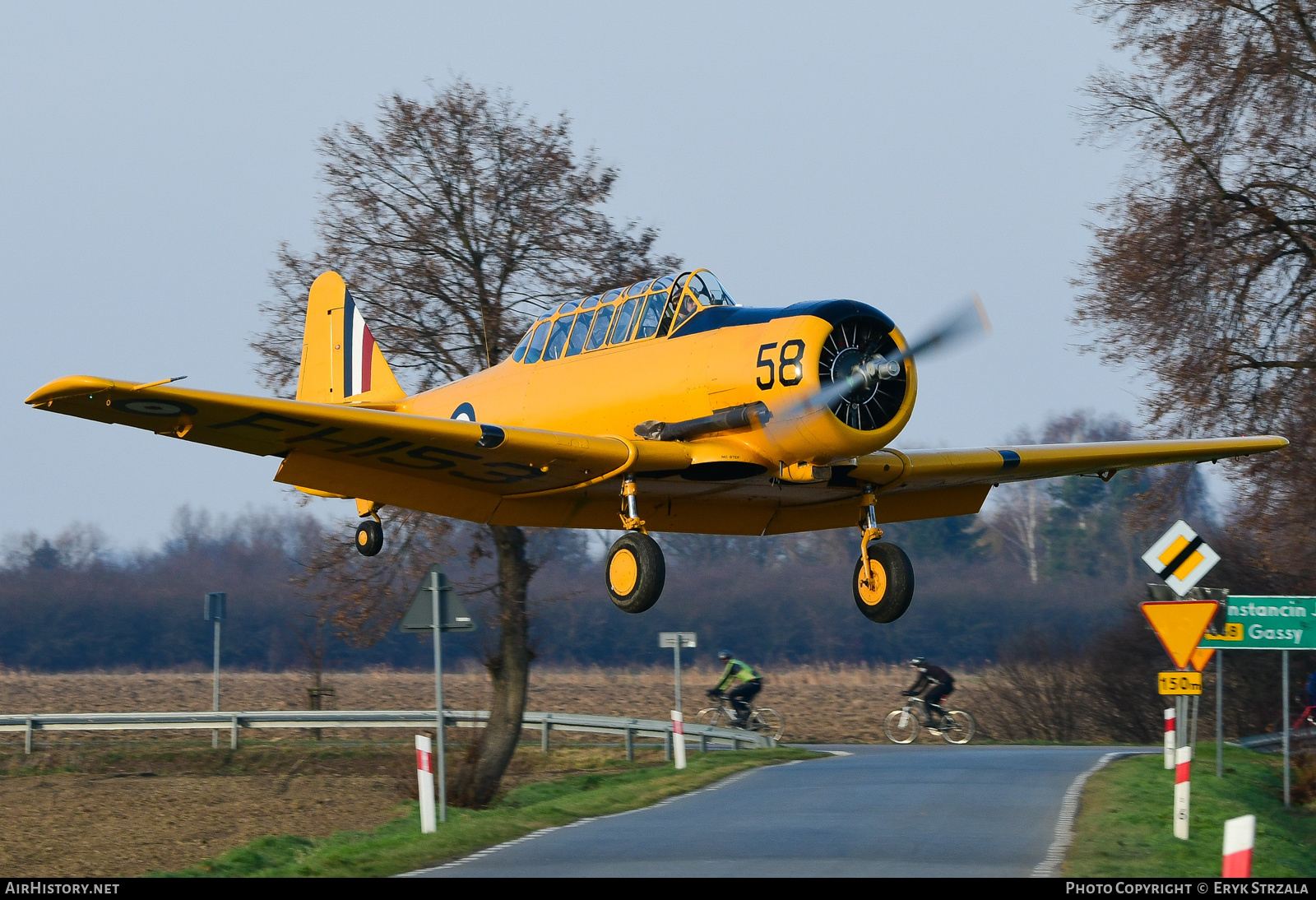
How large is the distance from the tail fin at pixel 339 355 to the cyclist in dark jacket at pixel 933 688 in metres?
14.9

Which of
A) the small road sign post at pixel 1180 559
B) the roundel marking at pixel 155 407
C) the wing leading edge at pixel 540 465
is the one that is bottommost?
the small road sign post at pixel 1180 559

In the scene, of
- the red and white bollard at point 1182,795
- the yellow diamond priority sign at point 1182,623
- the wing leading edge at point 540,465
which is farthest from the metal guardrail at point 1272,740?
the red and white bollard at point 1182,795

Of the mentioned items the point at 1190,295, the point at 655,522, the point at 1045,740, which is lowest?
the point at 1045,740

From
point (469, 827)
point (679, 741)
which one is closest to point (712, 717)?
point (679, 741)

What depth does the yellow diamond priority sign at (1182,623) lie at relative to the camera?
1522 centimetres

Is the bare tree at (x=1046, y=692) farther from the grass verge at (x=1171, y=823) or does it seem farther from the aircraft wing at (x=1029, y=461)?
the aircraft wing at (x=1029, y=461)

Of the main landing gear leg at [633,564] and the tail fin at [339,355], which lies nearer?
the main landing gear leg at [633,564]

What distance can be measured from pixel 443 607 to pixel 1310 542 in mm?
13311

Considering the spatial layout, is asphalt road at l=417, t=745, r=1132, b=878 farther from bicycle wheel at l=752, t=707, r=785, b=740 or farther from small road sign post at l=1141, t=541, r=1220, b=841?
bicycle wheel at l=752, t=707, r=785, b=740

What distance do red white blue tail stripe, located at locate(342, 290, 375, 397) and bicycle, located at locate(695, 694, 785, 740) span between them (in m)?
13.5

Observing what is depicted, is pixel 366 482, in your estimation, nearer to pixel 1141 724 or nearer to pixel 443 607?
pixel 443 607

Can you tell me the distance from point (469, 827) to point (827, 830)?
4052 millimetres

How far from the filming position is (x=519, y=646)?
75.2 feet

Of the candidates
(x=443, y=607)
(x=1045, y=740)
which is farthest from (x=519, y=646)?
(x=1045, y=740)
